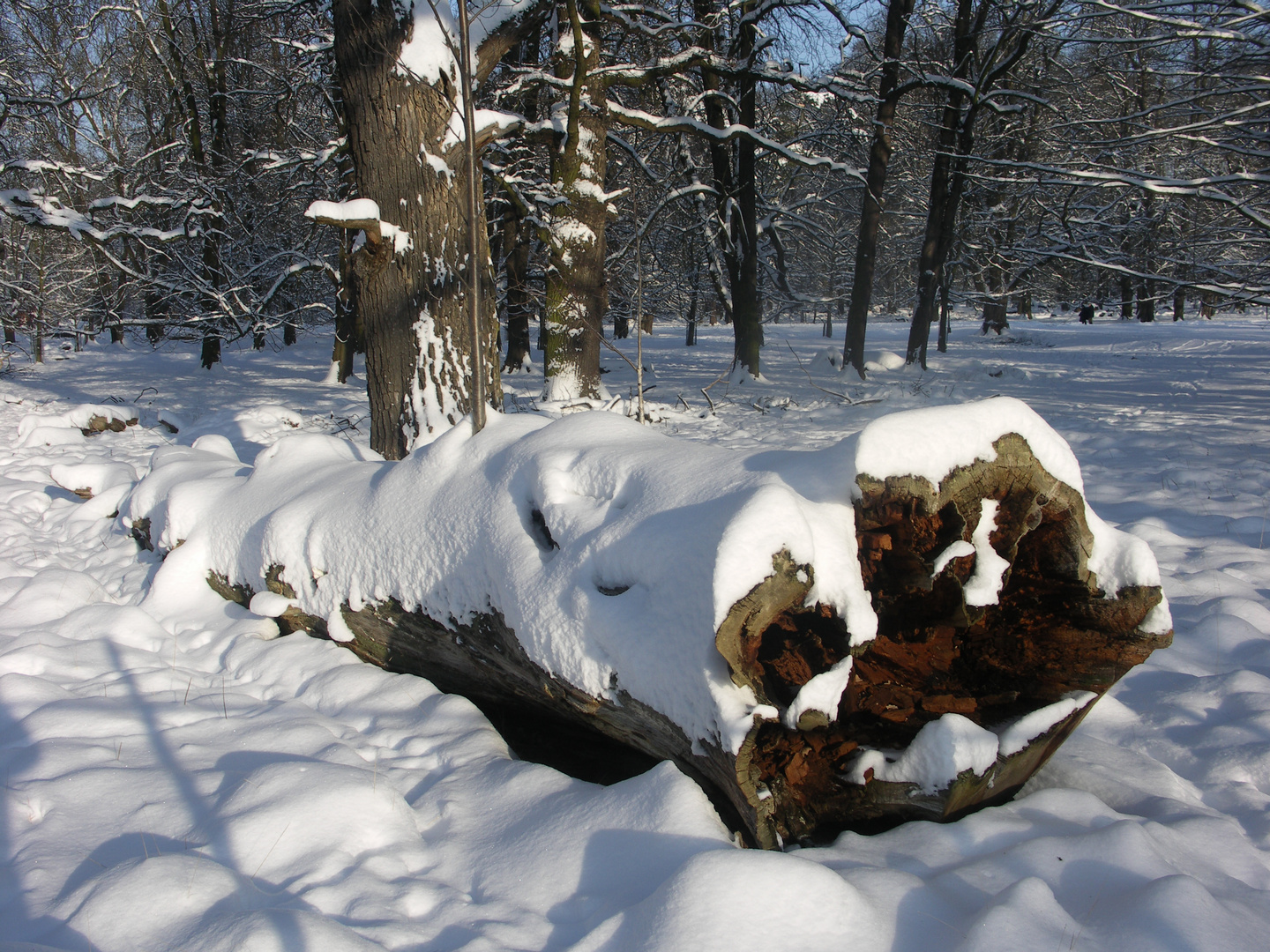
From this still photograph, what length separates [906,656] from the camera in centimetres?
222

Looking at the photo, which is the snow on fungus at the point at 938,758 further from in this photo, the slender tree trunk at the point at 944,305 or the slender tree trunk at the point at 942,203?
the slender tree trunk at the point at 944,305

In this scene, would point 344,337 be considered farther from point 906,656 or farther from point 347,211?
point 906,656

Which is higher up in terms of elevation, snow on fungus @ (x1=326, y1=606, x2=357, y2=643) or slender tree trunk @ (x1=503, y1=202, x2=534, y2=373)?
slender tree trunk @ (x1=503, y1=202, x2=534, y2=373)

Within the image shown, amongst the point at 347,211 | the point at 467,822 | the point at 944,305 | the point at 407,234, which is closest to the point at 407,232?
the point at 407,234

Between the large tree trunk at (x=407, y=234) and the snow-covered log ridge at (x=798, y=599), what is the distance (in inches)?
67.4

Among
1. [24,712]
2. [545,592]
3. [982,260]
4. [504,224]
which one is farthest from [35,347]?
[982,260]

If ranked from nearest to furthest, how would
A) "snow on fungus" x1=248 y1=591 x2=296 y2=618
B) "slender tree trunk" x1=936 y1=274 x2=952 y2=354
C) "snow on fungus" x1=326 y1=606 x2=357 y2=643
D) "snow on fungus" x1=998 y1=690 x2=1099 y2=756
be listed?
"snow on fungus" x1=998 y1=690 x2=1099 y2=756 < "snow on fungus" x1=326 y1=606 x2=357 y2=643 < "snow on fungus" x1=248 y1=591 x2=296 y2=618 < "slender tree trunk" x1=936 y1=274 x2=952 y2=354

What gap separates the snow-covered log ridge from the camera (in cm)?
186

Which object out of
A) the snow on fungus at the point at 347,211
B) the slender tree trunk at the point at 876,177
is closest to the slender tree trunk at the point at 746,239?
the slender tree trunk at the point at 876,177

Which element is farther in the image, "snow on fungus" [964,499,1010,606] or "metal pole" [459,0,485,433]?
"metal pole" [459,0,485,433]

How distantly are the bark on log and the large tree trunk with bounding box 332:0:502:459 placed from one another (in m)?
2.23

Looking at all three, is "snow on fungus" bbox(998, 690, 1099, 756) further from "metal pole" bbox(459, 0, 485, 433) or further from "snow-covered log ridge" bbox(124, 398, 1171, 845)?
"metal pole" bbox(459, 0, 485, 433)

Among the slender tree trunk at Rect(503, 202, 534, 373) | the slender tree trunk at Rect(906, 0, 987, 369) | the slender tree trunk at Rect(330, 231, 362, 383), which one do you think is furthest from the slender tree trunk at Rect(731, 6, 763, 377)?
the slender tree trunk at Rect(330, 231, 362, 383)

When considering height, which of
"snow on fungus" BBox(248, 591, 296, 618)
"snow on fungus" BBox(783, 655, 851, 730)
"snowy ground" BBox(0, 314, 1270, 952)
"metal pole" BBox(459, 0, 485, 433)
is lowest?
"snowy ground" BBox(0, 314, 1270, 952)
